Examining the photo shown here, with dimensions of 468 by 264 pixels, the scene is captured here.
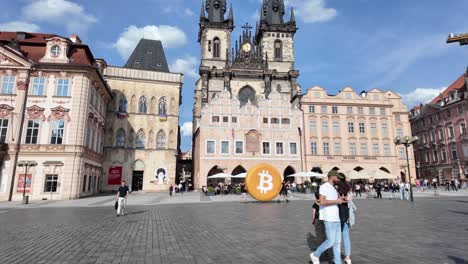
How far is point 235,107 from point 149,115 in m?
12.3

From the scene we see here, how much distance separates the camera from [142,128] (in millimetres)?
40344

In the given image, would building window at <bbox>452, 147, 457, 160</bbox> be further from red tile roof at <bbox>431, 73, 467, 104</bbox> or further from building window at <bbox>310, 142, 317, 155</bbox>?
building window at <bbox>310, 142, 317, 155</bbox>

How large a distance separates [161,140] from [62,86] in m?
15.5

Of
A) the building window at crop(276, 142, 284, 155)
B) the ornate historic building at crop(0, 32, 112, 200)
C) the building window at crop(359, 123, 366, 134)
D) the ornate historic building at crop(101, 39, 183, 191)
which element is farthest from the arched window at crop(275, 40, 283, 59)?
the ornate historic building at crop(0, 32, 112, 200)

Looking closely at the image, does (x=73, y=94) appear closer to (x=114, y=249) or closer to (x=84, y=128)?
(x=84, y=128)

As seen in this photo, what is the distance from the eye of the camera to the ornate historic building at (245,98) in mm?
38500

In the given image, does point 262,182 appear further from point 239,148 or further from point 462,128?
point 462,128

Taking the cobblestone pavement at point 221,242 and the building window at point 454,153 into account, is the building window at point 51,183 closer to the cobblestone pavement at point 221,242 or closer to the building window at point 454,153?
the cobblestone pavement at point 221,242

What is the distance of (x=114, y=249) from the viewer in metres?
6.67

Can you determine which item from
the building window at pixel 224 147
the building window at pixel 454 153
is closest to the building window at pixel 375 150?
the building window at pixel 454 153

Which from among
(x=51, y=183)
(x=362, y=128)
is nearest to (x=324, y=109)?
(x=362, y=128)

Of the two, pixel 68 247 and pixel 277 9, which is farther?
pixel 277 9

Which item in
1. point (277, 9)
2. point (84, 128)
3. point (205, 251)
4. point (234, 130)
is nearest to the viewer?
point (205, 251)

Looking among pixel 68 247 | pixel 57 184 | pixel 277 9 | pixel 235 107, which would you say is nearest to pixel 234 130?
pixel 235 107
